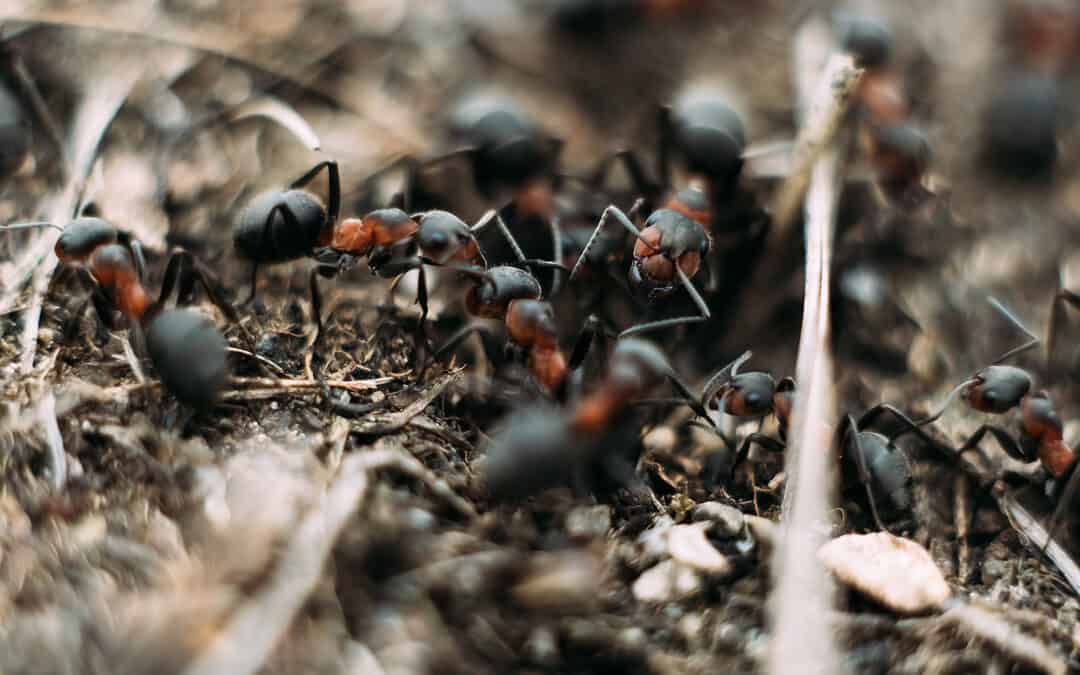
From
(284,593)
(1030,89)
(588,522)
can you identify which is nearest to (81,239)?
(284,593)

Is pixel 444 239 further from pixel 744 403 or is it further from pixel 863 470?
pixel 863 470

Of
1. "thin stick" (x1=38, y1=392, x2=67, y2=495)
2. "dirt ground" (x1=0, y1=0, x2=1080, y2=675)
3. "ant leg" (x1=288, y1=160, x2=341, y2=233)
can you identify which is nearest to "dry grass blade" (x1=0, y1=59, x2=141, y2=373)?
"dirt ground" (x1=0, y1=0, x2=1080, y2=675)

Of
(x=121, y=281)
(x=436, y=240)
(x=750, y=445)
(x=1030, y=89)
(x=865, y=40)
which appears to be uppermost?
(x=865, y=40)

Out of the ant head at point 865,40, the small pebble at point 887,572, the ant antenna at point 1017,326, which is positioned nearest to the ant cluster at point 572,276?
the ant antenna at point 1017,326

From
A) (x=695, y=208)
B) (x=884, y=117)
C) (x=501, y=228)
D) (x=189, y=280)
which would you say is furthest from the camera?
(x=884, y=117)

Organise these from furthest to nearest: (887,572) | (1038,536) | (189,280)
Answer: (189,280)
(1038,536)
(887,572)

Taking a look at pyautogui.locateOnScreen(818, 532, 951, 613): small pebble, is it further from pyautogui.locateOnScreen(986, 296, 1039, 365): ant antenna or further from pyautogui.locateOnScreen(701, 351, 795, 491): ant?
pyautogui.locateOnScreen(986, 296, 1039, 365): ant antenna

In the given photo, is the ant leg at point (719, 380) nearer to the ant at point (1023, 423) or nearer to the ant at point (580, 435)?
the ant at point (580, 435)

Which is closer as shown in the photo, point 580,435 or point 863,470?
point 580,435
